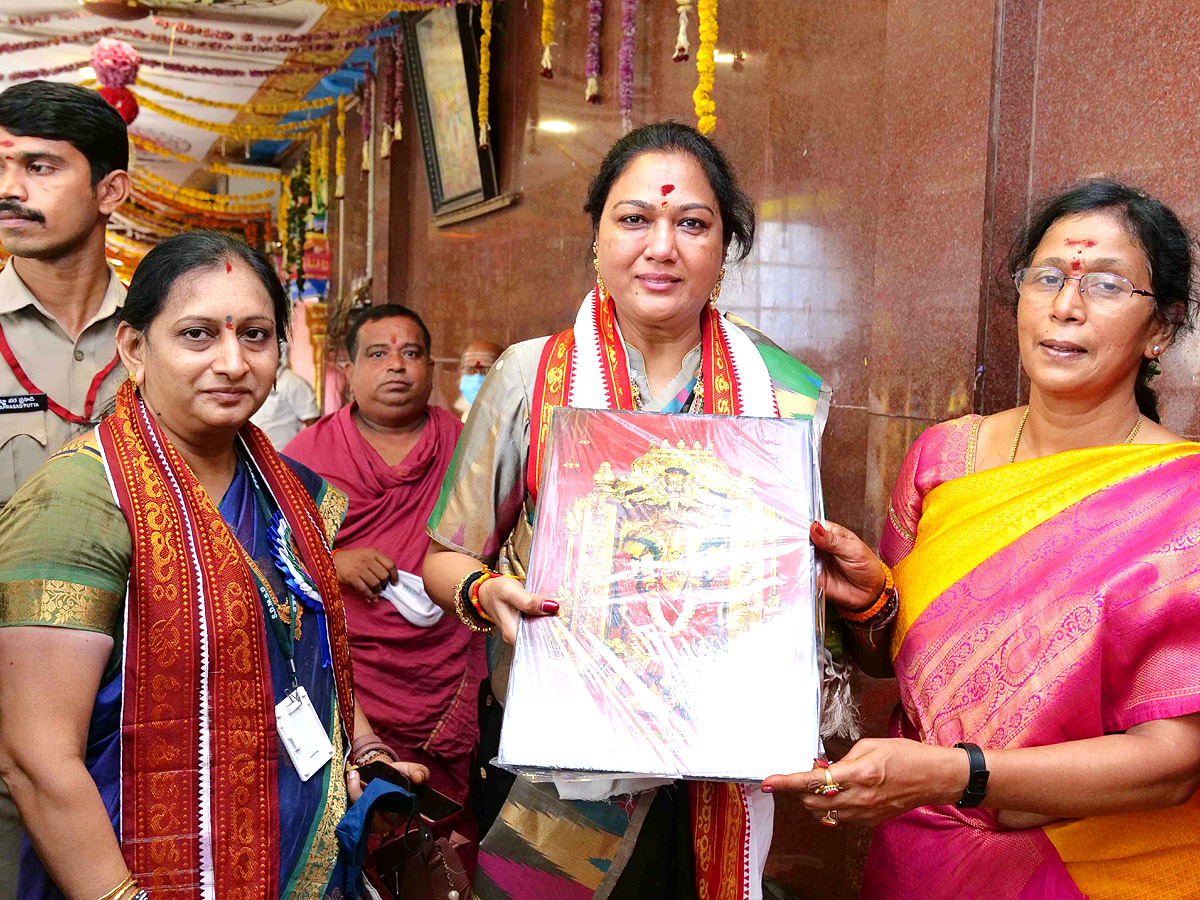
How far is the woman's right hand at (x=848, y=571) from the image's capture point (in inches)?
58.7

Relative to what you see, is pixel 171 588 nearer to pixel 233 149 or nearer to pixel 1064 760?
pixel 1064 760

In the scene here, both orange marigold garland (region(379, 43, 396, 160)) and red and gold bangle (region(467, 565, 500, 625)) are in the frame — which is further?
orange marigold garland (region(379, 43, 396, 160))

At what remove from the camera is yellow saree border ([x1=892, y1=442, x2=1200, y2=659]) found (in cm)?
156

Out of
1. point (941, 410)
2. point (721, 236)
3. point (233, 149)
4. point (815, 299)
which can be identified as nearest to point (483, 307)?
point (815, 299)

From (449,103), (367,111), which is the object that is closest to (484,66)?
(449,103)

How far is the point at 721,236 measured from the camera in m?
1.78

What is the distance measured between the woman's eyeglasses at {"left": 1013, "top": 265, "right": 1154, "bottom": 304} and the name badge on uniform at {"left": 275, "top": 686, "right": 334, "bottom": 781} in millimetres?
1344

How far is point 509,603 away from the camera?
148 cm

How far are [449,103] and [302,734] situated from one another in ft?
17.0

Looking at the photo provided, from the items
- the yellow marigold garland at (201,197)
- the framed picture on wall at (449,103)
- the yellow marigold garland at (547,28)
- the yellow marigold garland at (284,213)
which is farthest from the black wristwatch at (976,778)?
the yellow marigold garland at (284,213)

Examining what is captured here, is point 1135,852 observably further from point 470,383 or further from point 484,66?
point 484,66

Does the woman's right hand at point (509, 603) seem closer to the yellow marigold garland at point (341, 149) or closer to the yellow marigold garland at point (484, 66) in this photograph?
the yellow marigold garland at point (484, 66)

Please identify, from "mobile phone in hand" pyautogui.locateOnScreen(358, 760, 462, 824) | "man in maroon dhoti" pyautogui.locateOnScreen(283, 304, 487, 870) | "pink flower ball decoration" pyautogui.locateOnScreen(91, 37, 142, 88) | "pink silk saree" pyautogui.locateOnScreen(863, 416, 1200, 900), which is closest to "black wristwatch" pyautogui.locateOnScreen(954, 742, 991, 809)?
"pink silk saree" pyautogui.locateOnScreen(863, 416, 1200, 900)

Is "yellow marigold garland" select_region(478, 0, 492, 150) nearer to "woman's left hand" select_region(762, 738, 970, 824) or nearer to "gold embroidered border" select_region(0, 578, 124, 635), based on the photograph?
"gold embroidered border" select_region(0, 578, 124, 635)
